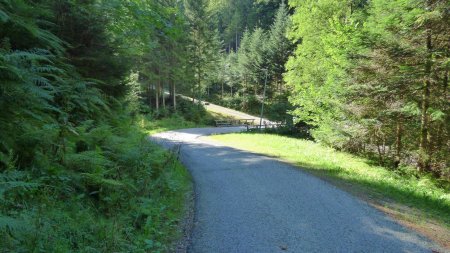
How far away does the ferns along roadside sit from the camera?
385 centimetres

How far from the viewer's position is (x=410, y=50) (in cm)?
1263

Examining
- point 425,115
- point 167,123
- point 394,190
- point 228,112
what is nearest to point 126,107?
point 394,190

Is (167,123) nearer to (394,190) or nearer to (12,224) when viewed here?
(394,190)

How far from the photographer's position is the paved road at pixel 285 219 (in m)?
5.45

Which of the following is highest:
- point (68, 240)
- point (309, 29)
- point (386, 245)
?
point (309, 29)

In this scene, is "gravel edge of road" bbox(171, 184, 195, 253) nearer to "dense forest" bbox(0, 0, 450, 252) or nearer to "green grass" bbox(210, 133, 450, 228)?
"dense forest" bbox(0, 0, 450, 252)

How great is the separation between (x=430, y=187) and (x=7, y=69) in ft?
39.2

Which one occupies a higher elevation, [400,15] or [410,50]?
[400,15]

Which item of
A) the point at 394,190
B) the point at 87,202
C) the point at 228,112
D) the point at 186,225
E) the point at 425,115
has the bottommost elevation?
the point at 186,225

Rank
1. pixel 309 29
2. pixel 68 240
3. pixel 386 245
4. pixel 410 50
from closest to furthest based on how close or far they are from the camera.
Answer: pixel 68 240 → pixel 386 245 → pixel 410 50 → pixel 309 29

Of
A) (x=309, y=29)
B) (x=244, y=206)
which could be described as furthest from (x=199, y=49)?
(x=244, y=206)

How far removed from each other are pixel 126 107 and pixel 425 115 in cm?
1089

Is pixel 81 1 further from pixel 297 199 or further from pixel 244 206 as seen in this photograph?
pixel 297 199

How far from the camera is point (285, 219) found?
6.55 metres
